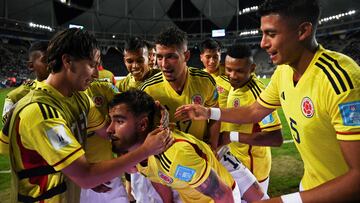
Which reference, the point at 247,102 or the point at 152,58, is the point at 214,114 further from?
the point at 152,58

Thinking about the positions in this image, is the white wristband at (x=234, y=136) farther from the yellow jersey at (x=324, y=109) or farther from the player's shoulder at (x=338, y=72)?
the player's shoulder at (x=338, y=72)

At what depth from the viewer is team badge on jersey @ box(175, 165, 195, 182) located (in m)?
2.46

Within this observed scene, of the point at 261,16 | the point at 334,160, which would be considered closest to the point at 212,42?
the point at 261,16

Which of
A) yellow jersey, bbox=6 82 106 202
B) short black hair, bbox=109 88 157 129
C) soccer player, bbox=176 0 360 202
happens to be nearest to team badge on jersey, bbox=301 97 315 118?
soccer player, bbox=176 0 360 202

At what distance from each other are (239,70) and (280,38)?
1.94 metres

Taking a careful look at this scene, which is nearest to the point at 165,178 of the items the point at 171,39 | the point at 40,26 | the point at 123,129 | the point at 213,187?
the point at 213,187

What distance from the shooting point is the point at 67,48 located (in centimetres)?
227

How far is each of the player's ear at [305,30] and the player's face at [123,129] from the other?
150 cm

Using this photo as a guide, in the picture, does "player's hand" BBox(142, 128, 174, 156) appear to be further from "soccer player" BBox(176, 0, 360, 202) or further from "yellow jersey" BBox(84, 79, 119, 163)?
"yellow jersey" BBox(84, 79, 119, 163)

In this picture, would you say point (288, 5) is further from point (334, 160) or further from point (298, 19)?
point (334, 160)

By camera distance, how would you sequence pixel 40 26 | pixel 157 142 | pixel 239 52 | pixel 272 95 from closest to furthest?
pixel 157 142, pixel 272 95, pixel 239 52, pixel 40 26

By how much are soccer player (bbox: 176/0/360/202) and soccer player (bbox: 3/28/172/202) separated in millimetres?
1022

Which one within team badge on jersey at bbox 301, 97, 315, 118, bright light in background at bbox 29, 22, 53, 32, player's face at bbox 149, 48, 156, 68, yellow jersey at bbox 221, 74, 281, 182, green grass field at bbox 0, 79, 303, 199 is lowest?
green grass field at bbox 0, 79, 303, 199

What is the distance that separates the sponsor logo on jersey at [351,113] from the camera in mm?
1655
